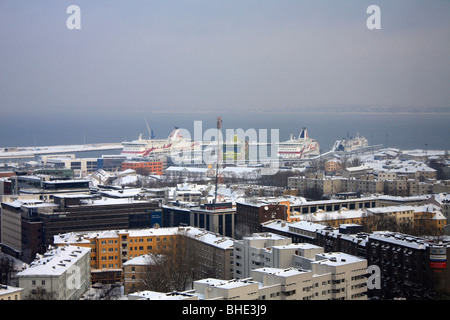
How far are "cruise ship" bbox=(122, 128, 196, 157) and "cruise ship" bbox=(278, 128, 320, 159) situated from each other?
13.2ft

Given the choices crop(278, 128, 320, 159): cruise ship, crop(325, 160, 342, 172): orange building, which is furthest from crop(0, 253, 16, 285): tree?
crop(278, 128, 320, 159): cruise ship

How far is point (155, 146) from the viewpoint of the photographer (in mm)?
31438

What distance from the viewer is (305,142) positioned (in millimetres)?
32594

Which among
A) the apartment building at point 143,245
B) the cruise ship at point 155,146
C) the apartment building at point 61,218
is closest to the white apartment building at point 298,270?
the apartment building at point 143,245

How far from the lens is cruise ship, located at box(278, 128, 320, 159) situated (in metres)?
31.3

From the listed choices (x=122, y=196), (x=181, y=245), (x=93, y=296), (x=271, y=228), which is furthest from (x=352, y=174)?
(x=93, y=296)

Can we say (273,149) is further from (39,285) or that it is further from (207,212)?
(39,285)

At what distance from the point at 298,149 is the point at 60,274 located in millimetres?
25372

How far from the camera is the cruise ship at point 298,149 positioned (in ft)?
103

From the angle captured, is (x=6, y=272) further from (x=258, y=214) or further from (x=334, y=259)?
(x=258, y=214)

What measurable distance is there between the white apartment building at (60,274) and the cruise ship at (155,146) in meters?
22.4

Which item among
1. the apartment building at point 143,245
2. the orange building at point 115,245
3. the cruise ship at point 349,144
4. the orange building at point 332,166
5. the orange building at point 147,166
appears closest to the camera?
the apartment building at point 143,245

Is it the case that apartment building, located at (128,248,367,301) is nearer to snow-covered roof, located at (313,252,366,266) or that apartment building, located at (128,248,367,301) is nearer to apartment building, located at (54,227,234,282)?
snow-covered roof, located at (313,252,366,266)

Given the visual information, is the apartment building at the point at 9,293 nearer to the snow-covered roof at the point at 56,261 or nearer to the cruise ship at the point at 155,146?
the snow-covered roof at the point at 56,261
